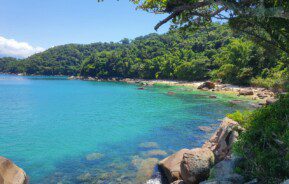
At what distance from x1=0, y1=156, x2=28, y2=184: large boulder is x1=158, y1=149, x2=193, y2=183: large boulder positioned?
682cm

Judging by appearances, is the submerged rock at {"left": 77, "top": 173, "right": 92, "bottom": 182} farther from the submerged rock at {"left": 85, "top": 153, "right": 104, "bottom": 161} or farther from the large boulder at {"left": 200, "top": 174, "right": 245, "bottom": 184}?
the large boulder at {"left": 200, "top": 174, "right": 245, "bottom": 184}

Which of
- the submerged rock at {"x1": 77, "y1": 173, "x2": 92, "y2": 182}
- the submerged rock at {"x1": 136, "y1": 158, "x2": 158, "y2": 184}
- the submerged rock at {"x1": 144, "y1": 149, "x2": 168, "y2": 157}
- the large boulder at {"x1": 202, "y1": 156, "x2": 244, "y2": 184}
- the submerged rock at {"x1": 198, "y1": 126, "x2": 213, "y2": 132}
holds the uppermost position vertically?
the large boulder at {"x1": 202, "y1": 156, "x2": 244, "y2": 184}

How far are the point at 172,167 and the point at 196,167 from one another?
81.4 inches

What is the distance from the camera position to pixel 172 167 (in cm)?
1315

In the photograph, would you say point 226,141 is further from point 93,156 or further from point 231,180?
point 93,156

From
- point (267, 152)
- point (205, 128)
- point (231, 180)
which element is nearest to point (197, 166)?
point (231, 180)

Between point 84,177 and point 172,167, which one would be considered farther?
point 84,177

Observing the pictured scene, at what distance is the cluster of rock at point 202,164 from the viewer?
402 inches

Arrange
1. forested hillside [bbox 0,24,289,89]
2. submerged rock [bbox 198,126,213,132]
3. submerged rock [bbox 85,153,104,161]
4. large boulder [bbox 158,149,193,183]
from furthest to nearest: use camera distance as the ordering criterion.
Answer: forested hillside [bbox 0,24,289,89] → submerged rock [bbox 198,126,213,132] → submerged rock [bbox 85,153,104,161] → large boulder [bbox 158,149,193,183]

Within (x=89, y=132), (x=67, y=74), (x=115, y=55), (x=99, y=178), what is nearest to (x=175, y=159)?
(x=99, y=178)

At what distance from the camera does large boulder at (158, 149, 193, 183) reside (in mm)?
12670

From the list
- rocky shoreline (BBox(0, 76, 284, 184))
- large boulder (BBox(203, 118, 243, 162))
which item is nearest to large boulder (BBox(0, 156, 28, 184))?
rocky shoreline (BBox(0, 76, 284, 184))

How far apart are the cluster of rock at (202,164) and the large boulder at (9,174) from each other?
22.3ft

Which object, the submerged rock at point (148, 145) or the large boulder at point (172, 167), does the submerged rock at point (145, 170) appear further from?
the submerged rock at point (148, 145)
